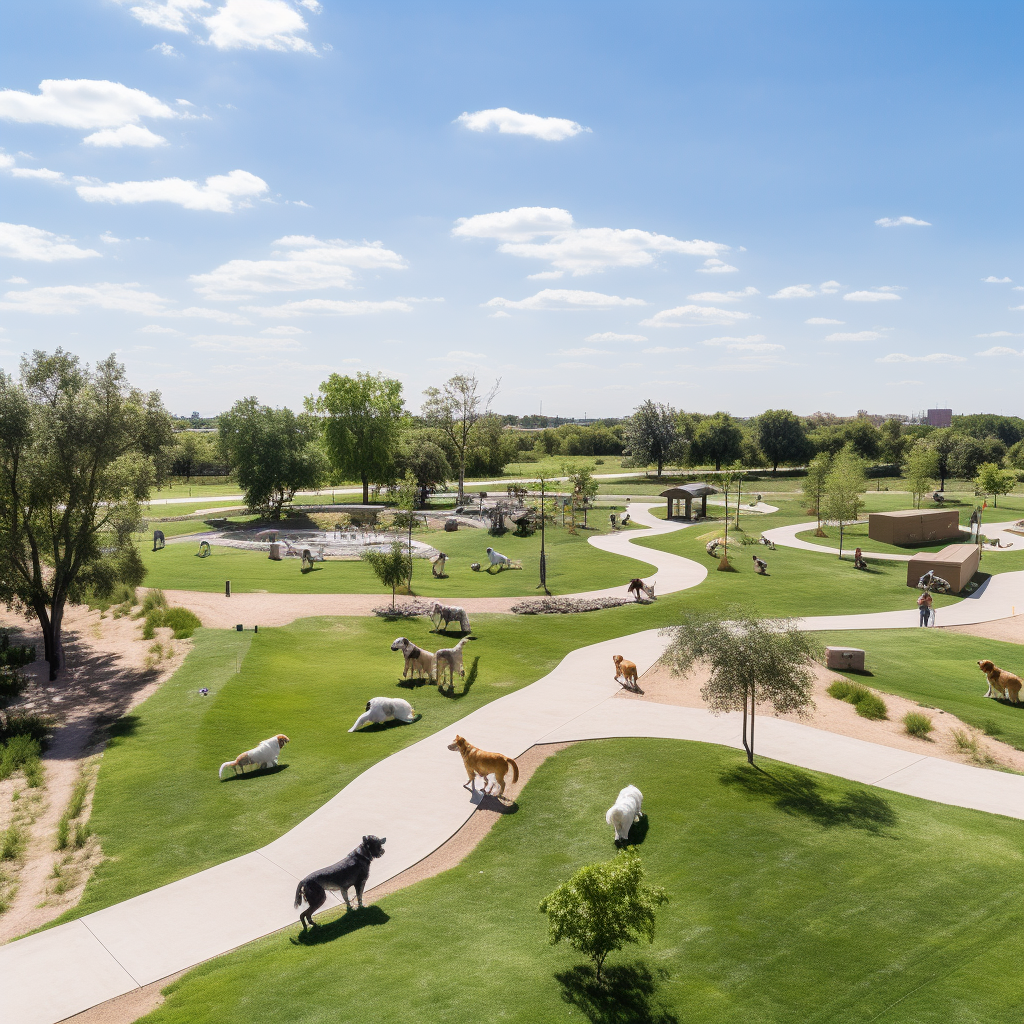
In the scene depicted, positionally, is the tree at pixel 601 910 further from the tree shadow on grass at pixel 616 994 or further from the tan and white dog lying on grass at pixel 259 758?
the tan and white dog lying on grass at pixel 259 758

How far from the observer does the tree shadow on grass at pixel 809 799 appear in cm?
1289

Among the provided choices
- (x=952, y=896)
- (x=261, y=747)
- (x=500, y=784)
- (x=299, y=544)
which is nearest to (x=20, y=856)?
(x=261, y=747)

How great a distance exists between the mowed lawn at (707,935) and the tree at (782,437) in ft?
326

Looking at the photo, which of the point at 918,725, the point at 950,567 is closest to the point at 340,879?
the point at 918,725

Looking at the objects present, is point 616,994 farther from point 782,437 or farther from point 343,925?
point 782,437

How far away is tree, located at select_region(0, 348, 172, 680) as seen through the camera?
2244 centimetres

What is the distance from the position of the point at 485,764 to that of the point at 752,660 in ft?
20.3

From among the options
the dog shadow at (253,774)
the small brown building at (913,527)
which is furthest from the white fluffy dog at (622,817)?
the small brown building at (913,527)

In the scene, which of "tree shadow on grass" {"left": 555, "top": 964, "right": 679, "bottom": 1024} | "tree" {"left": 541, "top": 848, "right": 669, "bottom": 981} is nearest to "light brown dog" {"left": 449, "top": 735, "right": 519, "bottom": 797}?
"tree shadow on grass" {"left": 555, "top": 964, "right": 679, "bottom": 1024}

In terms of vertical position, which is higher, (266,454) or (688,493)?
(266,454)

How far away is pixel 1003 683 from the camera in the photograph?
21.0 metres

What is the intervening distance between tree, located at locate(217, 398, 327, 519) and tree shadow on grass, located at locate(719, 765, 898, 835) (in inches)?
2169

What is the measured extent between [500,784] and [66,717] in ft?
45.5

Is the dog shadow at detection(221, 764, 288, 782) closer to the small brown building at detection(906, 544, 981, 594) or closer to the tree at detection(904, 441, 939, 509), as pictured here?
the small brown building at detection(906, 544, 981, 594)
